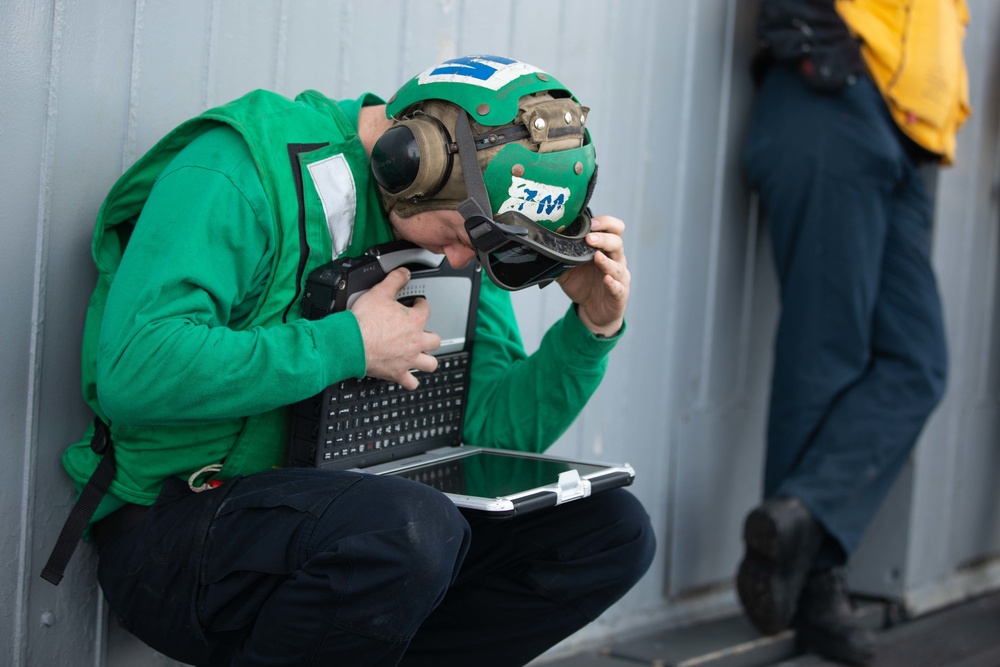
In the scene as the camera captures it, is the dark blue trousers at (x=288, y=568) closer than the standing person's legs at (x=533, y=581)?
Yes

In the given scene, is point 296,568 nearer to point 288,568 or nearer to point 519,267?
point 288,568

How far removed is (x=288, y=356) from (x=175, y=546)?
13.9 inches

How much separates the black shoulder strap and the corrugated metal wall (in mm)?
148

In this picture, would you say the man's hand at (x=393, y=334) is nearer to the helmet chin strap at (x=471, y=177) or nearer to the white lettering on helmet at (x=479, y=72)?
the helmet chin strap at (x=471, y=177)

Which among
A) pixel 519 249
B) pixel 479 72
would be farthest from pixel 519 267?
pixel 479 72

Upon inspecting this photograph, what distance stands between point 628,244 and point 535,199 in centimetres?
147

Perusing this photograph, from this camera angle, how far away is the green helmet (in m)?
1.67

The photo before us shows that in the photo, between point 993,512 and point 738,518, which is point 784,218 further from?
point 993,512

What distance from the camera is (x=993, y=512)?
4.41m

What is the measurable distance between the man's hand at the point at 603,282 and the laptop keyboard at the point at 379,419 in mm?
253

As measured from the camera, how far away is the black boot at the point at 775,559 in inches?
115

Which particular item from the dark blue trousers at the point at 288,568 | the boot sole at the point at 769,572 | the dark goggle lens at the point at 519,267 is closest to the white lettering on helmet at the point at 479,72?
the dark goggle lens at the point at 519,267

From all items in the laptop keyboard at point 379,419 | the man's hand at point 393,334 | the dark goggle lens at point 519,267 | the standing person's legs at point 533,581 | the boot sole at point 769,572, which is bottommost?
the boot sole at point 769,572

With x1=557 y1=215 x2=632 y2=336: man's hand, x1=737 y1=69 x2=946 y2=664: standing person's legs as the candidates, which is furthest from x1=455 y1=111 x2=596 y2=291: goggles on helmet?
x1=737 y1=69 x2=946 y2=664: standing person's legs
